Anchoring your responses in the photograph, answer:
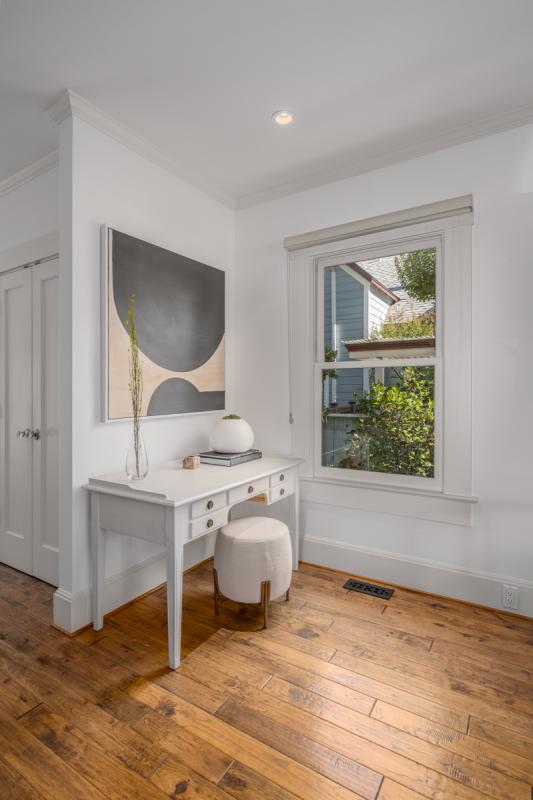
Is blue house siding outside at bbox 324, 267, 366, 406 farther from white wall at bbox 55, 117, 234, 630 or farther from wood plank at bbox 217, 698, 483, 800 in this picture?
wood plank at bbox 217, 698, 483, 800

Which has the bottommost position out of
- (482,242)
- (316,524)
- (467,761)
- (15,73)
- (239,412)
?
(467,761)

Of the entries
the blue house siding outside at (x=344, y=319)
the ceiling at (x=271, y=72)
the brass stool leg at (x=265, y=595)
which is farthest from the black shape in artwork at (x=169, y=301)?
the brass stool leg at (x=265, y=595)

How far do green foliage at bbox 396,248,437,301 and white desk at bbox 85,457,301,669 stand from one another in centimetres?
136

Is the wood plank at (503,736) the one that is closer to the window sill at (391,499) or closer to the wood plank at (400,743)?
the wood plank at (400,743)

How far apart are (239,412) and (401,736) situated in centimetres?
215

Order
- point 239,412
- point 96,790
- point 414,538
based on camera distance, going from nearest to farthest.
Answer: point 96,790
point 414,538
point 239,412

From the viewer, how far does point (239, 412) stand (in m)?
3.22

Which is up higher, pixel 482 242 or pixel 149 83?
pixel 149 83

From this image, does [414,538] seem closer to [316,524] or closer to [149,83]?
[316,524]

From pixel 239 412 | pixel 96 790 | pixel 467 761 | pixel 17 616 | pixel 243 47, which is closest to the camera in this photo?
pixel 96 790

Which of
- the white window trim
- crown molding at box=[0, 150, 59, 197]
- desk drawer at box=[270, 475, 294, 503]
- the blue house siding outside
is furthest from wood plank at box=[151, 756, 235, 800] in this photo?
crown molding at box=[0, 150, 59, 197]

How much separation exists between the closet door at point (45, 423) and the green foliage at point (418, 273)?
2.07 meters

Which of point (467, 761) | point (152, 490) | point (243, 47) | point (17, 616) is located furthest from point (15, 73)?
point (467, 761)

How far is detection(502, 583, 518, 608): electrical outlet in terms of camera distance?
2234 millimetres
